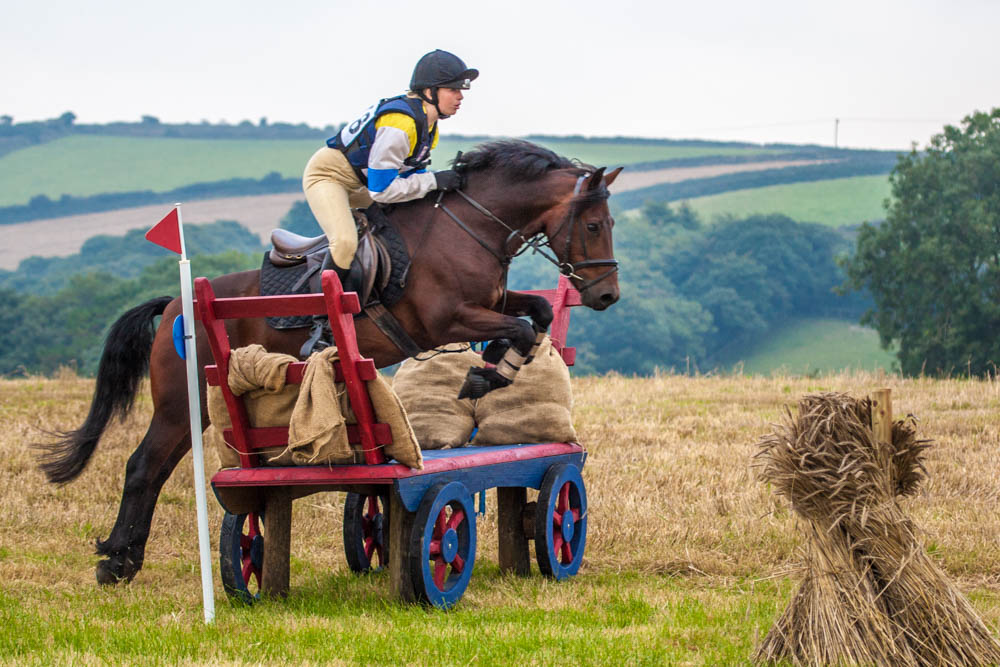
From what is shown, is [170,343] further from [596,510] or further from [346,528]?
[596,510]

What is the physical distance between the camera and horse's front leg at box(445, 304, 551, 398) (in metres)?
6.20

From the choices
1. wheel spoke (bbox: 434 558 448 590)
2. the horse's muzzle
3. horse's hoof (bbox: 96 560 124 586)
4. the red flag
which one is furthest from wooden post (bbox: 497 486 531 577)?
the red flag

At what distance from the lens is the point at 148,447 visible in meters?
→ 6.72

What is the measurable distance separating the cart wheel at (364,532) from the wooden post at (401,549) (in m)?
0.91

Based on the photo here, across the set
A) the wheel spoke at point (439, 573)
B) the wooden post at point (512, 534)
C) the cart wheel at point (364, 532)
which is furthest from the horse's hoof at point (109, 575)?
the wooden post at point (512, 534)

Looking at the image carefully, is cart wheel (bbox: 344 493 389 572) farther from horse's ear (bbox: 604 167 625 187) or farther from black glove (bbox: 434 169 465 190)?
horse's ear (bbox: 604 167 625 187)

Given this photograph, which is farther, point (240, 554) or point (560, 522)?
point (560, 522)

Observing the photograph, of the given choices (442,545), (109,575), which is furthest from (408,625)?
(109,575)

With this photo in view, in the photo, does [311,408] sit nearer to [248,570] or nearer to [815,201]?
[248,570]

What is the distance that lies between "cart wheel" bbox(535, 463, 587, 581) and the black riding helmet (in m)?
2.18

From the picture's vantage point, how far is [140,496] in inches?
262

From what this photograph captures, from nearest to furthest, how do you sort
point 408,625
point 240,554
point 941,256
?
point 408,625 → point 240,554 → point 941,256

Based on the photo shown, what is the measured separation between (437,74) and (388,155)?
576mm

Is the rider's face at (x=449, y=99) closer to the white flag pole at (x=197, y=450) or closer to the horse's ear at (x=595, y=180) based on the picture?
the horse's ear at (x=595, y=180)
